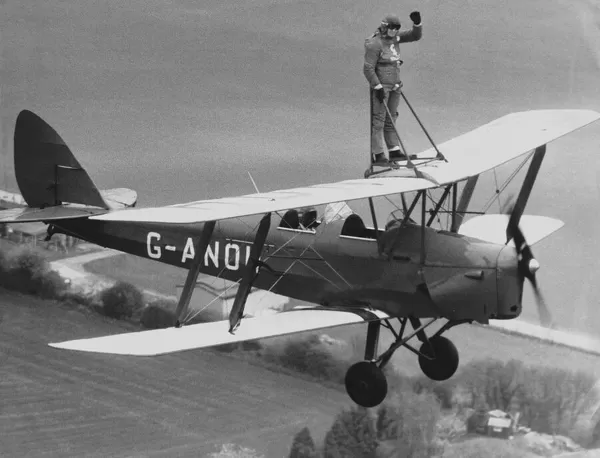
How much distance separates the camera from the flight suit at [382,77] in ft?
39.4

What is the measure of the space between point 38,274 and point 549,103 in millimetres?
7800

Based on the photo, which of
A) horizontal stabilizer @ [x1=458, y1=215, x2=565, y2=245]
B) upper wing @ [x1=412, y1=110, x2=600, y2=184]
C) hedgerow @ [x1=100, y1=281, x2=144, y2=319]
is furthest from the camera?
hedgerow @ [x1=100, y1=281, x2=144, y2=319]

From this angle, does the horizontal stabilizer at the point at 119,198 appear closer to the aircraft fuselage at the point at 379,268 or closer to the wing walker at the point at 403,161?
the aircraft fuselage at the point at 379,268

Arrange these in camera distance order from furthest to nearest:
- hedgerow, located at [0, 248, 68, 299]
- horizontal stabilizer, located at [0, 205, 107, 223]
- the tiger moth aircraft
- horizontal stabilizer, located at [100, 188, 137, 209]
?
hedgerow, located at [0, 248, 68, 299]
horizontal stabilizer, located at [100, 188, 137, 209]
horizontal stabilizer, located at [0, 205, 107, 223]
the tiger moth aircraft

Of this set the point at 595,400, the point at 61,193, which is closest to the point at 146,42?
the point at 61,193

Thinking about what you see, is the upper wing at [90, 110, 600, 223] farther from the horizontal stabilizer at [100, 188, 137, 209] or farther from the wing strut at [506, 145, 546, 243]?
the horizontal stabilizer at [100, 188, 137, 209]

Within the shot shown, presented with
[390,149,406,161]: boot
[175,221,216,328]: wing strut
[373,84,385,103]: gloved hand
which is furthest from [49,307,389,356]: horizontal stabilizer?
[373,84,385,103]: gloved hand

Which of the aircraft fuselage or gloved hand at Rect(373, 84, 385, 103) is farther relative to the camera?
gloved hand at Rect(373, 84, 385, 103)

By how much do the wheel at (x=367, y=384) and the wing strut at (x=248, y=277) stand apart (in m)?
1.18

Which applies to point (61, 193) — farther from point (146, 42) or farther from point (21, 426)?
point (146, 42)

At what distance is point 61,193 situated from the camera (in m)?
13.2

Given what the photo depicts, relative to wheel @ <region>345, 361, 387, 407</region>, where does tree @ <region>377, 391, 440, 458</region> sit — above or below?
below

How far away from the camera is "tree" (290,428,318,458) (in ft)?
52.4

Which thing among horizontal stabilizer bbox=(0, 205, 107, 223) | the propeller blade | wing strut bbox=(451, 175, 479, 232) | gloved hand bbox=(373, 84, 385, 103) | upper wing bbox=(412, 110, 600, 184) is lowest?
the propeller blade
